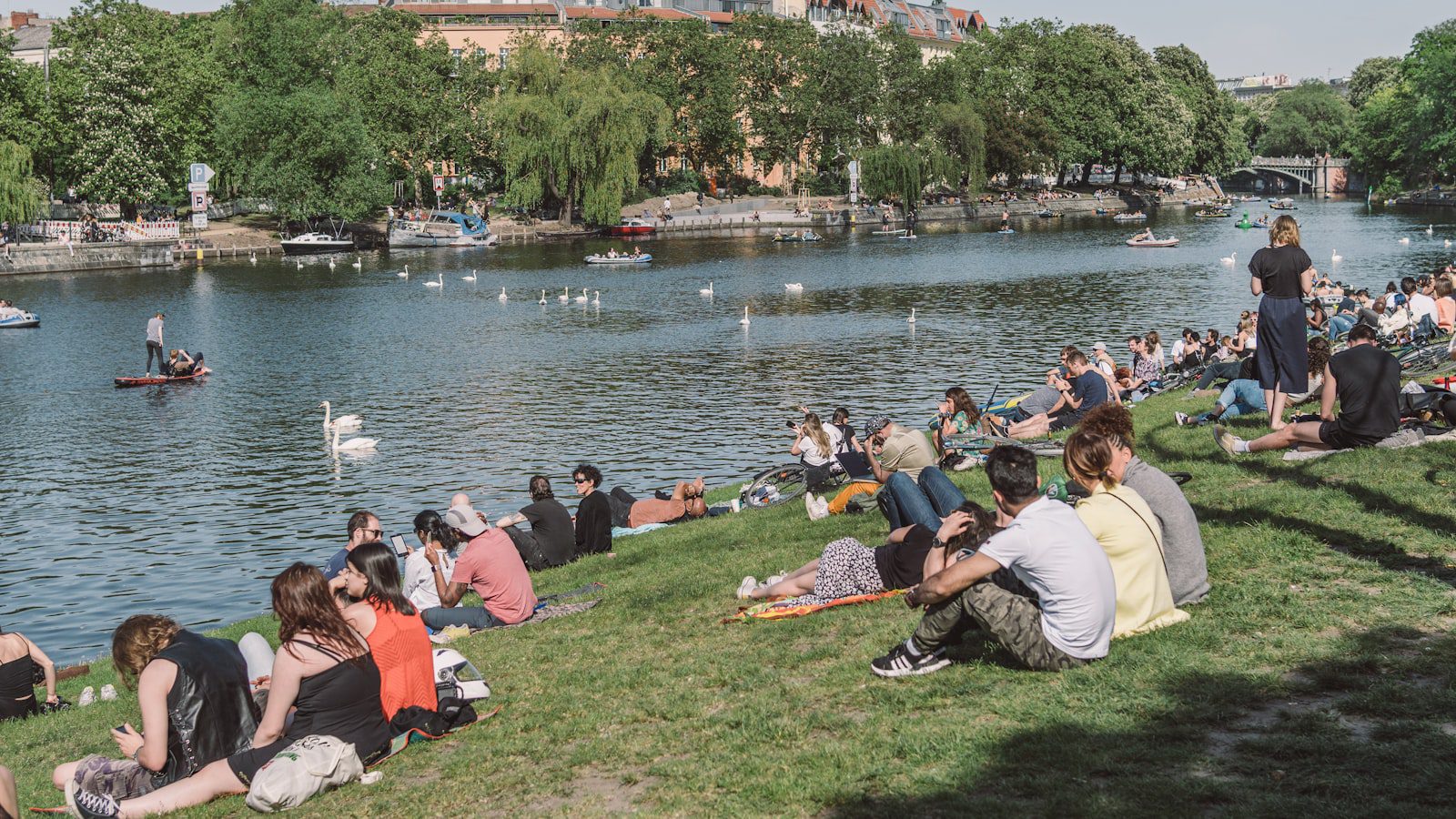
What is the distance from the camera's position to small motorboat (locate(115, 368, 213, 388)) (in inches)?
1451

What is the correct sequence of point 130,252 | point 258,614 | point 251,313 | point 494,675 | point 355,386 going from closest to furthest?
point 494,675, point 258,614, point 355,386, point 251,313, point 130,252

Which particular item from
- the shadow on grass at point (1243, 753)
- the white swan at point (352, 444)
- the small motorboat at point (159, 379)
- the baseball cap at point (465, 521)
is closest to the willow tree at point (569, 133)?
the small motorboat at point (159, 379)

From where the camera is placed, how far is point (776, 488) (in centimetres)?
1766

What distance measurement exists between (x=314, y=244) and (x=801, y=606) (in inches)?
3050

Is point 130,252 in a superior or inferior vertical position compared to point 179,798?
superior

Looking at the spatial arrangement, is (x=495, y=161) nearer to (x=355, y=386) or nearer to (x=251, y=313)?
(x=251, y=313)

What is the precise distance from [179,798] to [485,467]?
59.6 feet

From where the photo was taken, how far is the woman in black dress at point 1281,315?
1336 cm

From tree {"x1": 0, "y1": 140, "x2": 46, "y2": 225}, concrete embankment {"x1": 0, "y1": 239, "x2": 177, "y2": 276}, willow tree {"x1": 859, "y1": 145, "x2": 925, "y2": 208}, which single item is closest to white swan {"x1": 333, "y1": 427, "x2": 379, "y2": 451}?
concrete embankment {"x1": 0, "y1": 239, "x2": 177, "y2": 276}

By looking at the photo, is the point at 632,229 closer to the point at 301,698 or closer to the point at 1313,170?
the point at 301,698

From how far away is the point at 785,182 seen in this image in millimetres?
124062

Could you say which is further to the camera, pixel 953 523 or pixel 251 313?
pixel 251 313

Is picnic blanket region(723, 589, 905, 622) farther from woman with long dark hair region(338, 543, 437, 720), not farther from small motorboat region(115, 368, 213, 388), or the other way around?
small motorboat region(115, 368, 213, 388)

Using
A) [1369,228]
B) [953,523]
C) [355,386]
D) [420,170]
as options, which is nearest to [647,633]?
[953,523]
